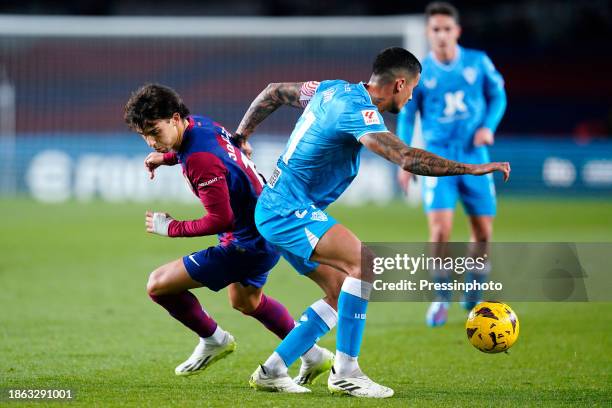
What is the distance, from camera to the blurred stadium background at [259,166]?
6.36m

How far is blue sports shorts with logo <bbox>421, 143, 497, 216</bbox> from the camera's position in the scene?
8.71 metres

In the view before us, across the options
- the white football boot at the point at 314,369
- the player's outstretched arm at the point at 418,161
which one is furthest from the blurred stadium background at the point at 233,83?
the player's outstretched arm at the point at 418,161

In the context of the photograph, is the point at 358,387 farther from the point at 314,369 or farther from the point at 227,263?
the point at 227,263

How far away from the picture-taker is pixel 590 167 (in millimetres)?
20375

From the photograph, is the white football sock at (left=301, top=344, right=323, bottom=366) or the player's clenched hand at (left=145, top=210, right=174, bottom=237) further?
the white football sock at (left=301, top=344, right=323, bottom=366)

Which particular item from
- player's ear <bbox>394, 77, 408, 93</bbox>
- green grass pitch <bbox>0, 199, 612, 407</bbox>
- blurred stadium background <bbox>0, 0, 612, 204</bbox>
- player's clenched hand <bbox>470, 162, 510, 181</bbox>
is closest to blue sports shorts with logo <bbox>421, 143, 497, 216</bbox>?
green grass pitch <bbox>0, 199, 612, 407</bbox>

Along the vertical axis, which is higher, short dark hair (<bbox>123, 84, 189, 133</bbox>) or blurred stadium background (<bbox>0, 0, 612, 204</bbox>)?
blurred stadium background (<bbox>0, 0, 612, 204</bbox>)

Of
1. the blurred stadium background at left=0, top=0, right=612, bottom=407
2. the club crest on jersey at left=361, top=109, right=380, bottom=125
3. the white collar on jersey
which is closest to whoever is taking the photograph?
the club crest on jersey at left=361, top=109, right=380, bottom=125

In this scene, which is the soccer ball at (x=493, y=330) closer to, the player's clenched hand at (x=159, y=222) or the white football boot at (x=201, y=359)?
the white football boot at (x=201, y=359)

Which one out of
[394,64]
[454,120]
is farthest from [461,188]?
[394,64]

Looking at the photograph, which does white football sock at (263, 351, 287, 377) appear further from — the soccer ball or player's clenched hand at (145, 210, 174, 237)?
the soccer ball

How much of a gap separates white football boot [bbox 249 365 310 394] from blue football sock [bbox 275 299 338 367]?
0.10 meters

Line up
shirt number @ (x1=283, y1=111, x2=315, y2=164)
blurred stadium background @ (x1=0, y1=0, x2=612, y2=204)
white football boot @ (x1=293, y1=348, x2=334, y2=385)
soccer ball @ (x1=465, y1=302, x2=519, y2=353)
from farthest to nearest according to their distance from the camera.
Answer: blurred stadium background @ (x1=0, y1=0, x2=612, y2=204) < soccer ball @ (x1=465, y1=302, x2=519, y2=353) < white football boot @ (x1=293, y1=348, x2=334, y2=385) < shirt number @ (x1=283, y1=111, x2=315, y2=164)

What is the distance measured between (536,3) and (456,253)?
19.7 meters
